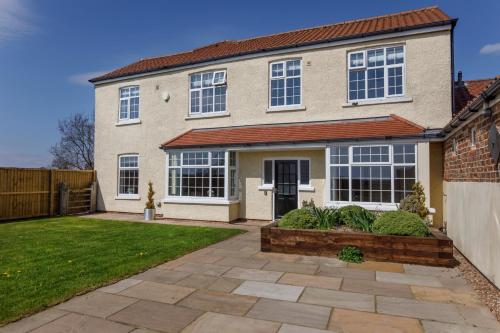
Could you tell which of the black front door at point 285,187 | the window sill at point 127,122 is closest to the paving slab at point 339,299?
the black front door at point 285,187

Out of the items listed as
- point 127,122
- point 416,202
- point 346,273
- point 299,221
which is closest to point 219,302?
point 346,273

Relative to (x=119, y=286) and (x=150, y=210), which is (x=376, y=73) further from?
(x=119, y=286)

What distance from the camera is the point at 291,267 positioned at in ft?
22.6

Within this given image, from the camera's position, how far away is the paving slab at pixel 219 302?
473 cm

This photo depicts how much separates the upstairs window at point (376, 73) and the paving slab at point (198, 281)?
352 inches

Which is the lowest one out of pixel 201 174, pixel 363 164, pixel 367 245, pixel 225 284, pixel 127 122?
pixel 225 284

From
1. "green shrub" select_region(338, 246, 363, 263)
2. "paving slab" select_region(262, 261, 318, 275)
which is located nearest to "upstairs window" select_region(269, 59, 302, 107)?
"green shrub" select_region(338, 246, 363, 263)

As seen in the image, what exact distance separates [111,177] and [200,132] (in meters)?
5.69

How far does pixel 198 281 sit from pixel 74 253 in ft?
12.1

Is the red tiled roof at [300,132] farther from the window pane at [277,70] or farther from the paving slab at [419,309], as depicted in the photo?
the paving slab at [419,309]

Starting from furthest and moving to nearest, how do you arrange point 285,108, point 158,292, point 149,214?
point 149,214 < point 285,108 < point 158,292

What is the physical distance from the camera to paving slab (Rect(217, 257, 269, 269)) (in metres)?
7.07

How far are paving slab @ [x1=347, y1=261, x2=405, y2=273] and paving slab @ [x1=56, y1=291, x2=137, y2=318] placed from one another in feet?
14.2

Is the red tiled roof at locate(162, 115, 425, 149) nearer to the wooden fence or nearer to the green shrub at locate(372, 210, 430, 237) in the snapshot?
the green shrub at locate(372, 210, 430, 237)
